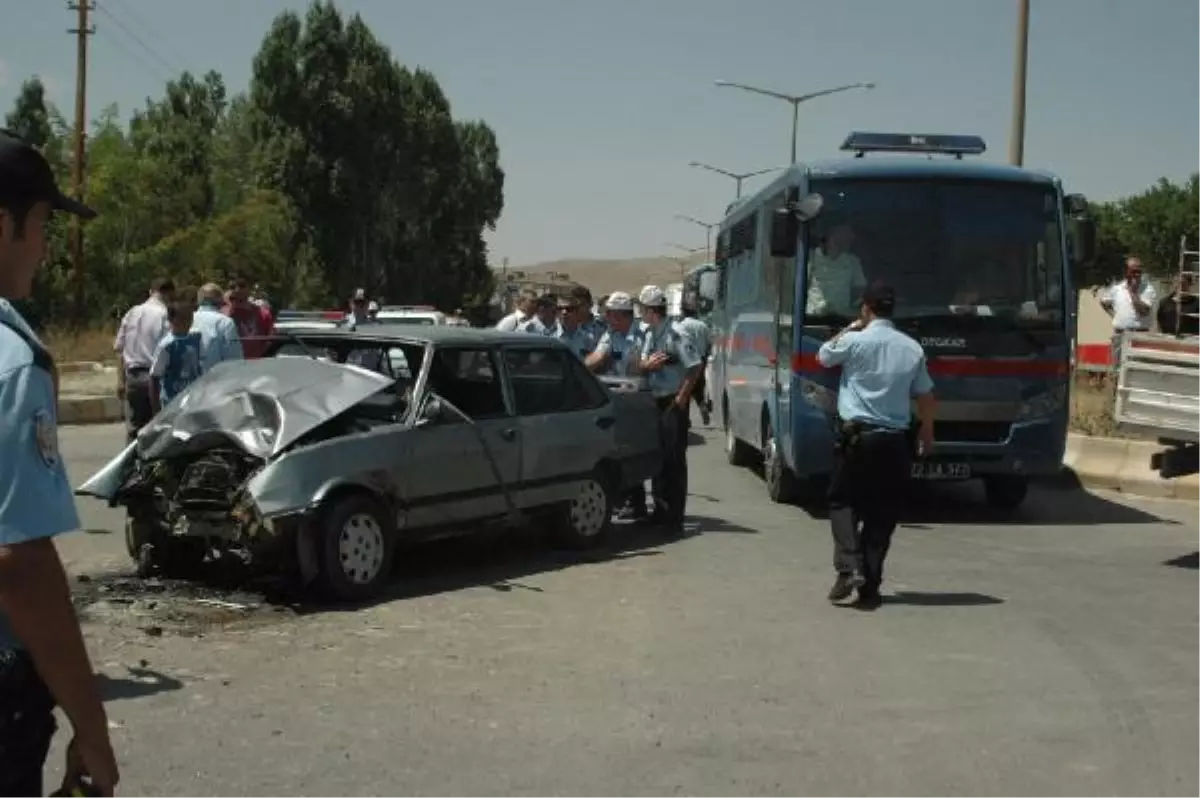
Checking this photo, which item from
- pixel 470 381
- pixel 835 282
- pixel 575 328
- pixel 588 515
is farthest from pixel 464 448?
pixel 575 328

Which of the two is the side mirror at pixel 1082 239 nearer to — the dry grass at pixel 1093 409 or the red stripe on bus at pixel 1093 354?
the dry grass at pixel 1093 409

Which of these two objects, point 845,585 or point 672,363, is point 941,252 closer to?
point 672,363

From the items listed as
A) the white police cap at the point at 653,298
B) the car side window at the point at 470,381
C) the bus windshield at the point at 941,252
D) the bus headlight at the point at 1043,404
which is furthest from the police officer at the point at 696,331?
the bus headlight at the point at 1043,404

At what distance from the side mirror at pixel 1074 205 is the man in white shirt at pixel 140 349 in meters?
7.48

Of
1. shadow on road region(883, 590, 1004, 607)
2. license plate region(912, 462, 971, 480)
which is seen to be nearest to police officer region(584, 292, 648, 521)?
license plate region(912, 462, 971, 480)

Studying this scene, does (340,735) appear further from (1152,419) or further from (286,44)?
(286,44)

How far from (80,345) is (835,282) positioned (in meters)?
26.8

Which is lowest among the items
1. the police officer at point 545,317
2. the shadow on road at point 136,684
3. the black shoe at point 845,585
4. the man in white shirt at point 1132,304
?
the shadow on road at point 136,684

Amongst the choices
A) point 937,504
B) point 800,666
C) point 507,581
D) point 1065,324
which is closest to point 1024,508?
point 937,504

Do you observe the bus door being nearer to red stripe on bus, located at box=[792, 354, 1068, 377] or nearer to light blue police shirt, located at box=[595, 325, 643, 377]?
red stripe on bus, located at box=[792, 354, 1068, 377]

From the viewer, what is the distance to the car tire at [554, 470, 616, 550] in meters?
10.1

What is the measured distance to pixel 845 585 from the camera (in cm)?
845

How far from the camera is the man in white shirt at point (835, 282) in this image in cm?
1212

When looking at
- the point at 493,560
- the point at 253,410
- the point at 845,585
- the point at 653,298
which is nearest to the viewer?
the point at 253,410
